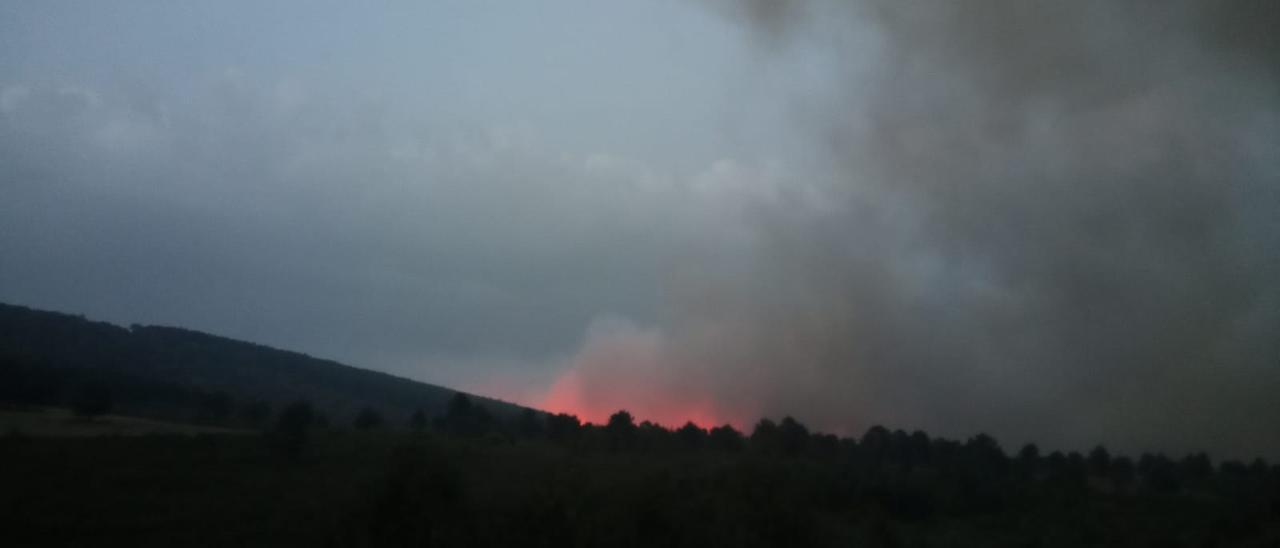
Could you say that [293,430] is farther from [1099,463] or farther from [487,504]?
[1099,463]

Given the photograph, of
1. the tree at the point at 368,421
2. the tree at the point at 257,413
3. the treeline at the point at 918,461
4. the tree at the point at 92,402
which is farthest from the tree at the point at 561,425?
the tree at the point at 92,402

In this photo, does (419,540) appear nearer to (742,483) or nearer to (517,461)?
(742,483)

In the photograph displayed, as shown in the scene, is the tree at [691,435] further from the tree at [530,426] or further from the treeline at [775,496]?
the tree at [530,426]

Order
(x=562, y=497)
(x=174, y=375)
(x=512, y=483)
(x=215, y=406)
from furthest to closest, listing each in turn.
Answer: (x=174, y=375) < (x=215, y=406) < (x=512, y=483) < (x=562, y=497)

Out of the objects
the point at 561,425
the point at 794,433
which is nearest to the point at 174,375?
the point at 561,425

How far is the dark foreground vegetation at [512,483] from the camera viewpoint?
28094 mm

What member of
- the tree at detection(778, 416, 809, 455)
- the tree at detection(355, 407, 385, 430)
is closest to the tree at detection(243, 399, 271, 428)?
the tree at detection(355, 407, 385, 430)

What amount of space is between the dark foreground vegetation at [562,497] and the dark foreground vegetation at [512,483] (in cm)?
11

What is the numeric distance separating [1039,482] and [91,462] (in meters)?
67.9

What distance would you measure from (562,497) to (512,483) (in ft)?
17.8

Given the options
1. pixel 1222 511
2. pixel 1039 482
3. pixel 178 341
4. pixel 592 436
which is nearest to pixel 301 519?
pixel 592 436

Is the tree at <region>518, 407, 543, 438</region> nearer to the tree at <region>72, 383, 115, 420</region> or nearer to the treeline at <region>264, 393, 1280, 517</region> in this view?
the treeline at <region>264, 393, 1280, 517</region>

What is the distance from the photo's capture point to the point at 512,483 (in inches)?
1305

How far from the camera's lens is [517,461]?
46.8 meters
